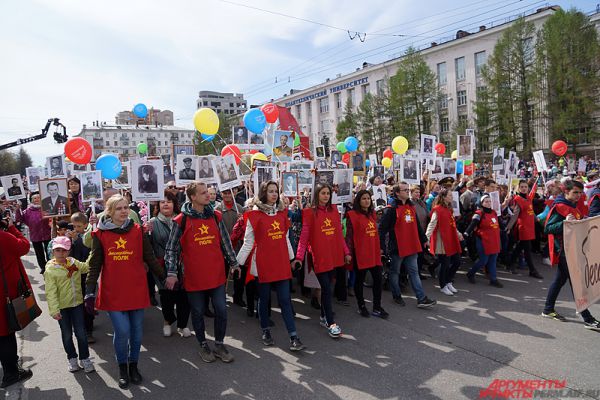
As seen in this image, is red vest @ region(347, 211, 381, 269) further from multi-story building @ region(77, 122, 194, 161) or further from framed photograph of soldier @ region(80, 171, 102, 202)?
multi-story building @ region(77, 122, 194, 161)

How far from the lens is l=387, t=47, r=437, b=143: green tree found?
43.0m

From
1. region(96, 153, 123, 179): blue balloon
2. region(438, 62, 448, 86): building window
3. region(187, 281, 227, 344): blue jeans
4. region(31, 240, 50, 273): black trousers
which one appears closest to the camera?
region(187, 281, 227, 344): blue jeans

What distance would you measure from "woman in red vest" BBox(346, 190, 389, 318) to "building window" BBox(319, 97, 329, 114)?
199ft

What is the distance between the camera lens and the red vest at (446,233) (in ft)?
21.9

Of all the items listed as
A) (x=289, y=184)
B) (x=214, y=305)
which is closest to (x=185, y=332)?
(x=214, y=305)

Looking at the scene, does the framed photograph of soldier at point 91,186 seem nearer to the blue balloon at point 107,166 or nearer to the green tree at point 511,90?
the blue balloon at point 107,166

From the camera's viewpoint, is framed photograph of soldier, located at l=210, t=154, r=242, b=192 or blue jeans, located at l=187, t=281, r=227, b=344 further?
framed photograph of soldier, located at l=210, t=154, r=242, b=192

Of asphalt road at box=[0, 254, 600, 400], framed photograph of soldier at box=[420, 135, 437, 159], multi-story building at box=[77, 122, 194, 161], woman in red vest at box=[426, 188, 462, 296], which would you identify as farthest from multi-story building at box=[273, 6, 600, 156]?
multi-story building at box=[77, 122, 194, 161]

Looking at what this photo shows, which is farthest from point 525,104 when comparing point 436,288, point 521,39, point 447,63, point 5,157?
point 5,157

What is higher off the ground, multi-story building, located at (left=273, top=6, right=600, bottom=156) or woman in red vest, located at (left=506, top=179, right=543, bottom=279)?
multi-story building, located at (left=273, top=6, right=600, bottom=156)

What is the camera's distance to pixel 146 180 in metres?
5.45

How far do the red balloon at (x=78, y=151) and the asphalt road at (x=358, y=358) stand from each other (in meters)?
3.61

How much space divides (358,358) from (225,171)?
Answer: 3.40m

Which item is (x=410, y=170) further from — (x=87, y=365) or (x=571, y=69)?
(x=571, y=69)
